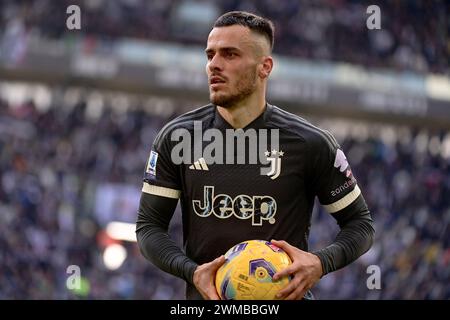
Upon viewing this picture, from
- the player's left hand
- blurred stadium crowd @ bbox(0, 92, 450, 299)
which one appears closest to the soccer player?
the player's left hand

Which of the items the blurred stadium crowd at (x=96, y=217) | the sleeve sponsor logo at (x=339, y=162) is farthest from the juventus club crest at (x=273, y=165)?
the blurred stadium crowd at (x=96, y=217)

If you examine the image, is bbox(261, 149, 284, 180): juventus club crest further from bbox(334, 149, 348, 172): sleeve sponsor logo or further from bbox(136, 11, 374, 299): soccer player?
bbox(334, 149, 348, 172): sleeve sponsor logo

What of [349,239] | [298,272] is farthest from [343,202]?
→ [298,272]

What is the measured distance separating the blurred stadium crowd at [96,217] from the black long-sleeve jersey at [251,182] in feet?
36.6

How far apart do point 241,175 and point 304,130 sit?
390mm

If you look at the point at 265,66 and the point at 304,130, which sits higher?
the point at 265,66

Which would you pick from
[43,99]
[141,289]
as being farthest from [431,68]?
[141,289]

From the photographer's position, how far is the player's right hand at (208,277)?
3930mm

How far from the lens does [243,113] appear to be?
4.46 meters

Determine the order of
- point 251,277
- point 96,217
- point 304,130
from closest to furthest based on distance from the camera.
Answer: point 251,277, point 304,130, point 96,217

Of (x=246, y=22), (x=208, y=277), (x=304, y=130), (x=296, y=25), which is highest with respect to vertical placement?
(x=296, y=25)

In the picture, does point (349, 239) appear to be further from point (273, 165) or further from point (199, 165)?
point (199, 165)
